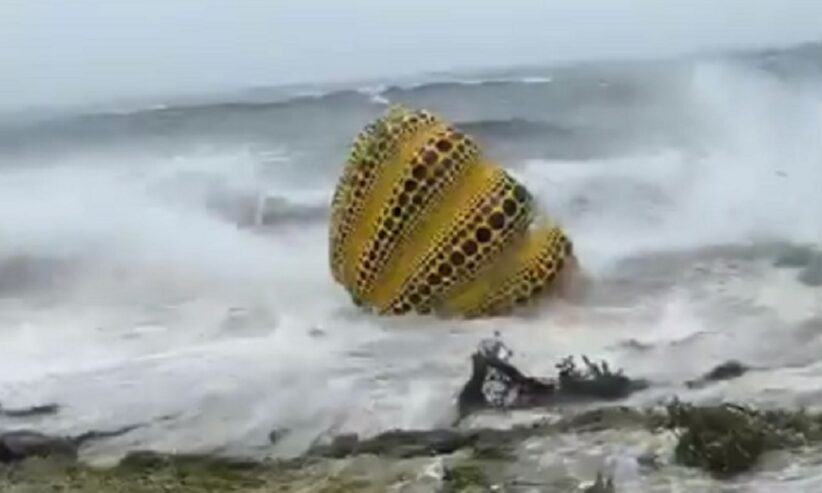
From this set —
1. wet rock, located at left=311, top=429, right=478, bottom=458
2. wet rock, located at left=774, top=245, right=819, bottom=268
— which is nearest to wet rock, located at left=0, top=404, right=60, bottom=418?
wet rock, located at left=311, top=429, right=478, bottom=458

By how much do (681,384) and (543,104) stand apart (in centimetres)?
33

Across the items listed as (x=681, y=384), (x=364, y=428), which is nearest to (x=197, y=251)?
(x=364, y=428)

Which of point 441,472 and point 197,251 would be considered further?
point 197,251

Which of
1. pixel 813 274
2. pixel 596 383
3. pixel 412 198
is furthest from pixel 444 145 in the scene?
pixel 813 274

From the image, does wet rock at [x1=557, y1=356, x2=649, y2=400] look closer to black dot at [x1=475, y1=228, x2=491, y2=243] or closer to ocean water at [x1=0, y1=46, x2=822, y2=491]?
ocean water at [x1=0, y1=46, x2=822, y2=491]

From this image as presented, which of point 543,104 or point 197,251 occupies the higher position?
point 543,104

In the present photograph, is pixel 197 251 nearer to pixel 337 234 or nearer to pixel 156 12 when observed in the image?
pixel 337 234

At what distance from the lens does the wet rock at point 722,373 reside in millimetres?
1702

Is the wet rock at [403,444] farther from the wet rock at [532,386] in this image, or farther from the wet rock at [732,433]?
the wet rock at [732,433]

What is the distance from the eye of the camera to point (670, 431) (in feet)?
5.45

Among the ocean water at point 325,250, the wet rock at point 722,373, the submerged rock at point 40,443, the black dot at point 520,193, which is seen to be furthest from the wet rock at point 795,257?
the submerged rock at point 40,443

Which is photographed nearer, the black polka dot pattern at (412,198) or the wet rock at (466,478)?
the wet rock at (466,478)

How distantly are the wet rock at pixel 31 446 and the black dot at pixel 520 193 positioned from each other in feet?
1.62

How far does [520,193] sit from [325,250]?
0.21 m
